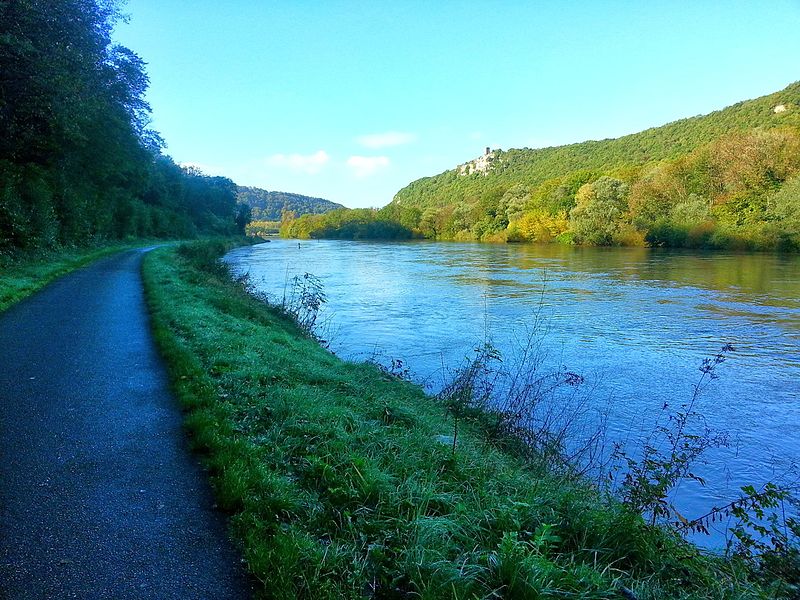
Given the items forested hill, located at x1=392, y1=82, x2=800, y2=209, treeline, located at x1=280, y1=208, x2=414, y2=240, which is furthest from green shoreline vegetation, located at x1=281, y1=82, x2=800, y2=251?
treeline, located at x1=280, y1=208, x2=414, y2=240

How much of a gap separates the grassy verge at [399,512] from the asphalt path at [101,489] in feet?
0.86

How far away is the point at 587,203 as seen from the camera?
222 feet

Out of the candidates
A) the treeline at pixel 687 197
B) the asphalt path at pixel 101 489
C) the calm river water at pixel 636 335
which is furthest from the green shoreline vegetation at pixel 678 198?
the asphalt path at pixel 101 489

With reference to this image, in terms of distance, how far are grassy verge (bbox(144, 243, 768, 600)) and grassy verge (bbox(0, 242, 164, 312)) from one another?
8379 millimetres

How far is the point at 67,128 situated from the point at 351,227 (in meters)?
112

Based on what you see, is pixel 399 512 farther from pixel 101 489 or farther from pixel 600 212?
pixel 600 212

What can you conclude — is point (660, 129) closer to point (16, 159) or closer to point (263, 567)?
point (16, 159)

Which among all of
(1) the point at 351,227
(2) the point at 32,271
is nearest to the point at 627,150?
(1) the point at 351,227

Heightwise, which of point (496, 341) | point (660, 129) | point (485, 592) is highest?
point (660, 129)

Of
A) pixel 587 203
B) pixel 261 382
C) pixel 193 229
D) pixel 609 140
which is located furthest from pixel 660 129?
pixel 261 382

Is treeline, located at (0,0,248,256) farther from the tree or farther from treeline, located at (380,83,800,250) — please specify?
treeline, located at (380,83,800,250)

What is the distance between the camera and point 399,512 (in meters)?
4.00

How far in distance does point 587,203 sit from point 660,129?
199 ft

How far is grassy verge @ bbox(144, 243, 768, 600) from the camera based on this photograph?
129 inches
